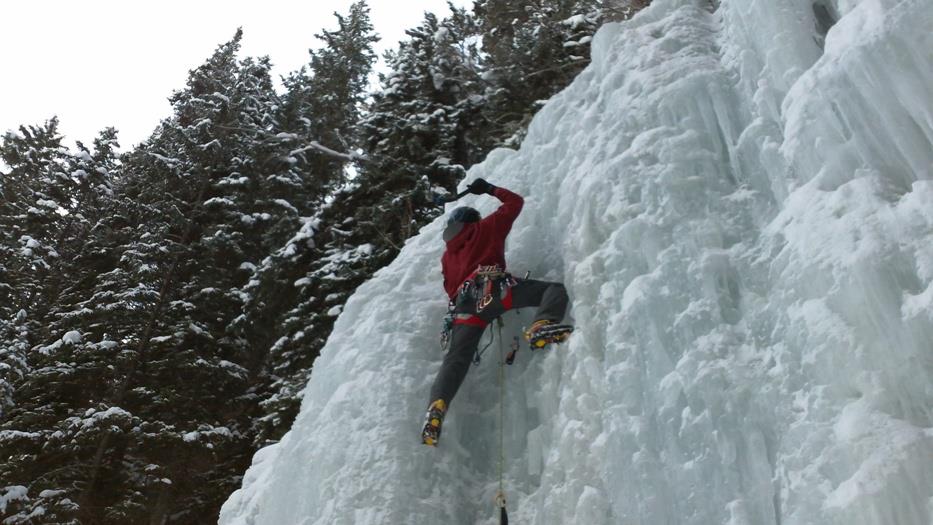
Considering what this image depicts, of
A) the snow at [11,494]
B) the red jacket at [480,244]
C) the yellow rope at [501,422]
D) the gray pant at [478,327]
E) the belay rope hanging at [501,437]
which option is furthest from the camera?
the snow at [11,494]

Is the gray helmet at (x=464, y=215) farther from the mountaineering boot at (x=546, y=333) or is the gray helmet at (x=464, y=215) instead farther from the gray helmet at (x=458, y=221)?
the mountaineering boot at (x=546, y=333)

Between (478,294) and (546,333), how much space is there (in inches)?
27.4

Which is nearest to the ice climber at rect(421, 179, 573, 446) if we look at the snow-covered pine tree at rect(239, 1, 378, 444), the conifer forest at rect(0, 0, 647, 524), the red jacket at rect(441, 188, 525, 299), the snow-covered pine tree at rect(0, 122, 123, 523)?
the red jacket at rect(441, 188, 525, 299)

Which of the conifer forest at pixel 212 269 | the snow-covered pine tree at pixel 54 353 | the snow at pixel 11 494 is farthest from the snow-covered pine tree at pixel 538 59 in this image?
the snow at pixel 11 494

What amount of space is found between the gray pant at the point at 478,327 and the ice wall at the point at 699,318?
261 mm

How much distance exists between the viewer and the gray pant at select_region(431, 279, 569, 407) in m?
5.08

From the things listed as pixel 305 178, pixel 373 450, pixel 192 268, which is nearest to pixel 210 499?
pixel 192 268

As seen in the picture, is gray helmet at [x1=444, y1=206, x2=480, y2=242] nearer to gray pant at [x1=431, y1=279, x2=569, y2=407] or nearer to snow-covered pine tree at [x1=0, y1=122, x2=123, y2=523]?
gray pant at [x1=431, y1=279, x2=569, y2=407]

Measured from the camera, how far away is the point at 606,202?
5.13 m

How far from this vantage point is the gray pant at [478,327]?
5.08 m

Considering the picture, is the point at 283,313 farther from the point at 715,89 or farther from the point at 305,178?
the point at 715,89

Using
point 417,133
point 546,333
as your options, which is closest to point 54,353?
point 417,133

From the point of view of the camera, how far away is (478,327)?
212 inches

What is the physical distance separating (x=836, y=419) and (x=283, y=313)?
10803mm
